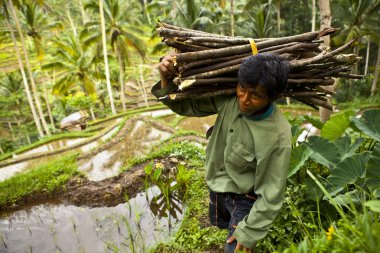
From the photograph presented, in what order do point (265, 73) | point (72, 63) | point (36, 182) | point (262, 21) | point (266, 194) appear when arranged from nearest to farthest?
point (265, 73) → point (266, 194) → point (36, 182) → point (262, 21) → point (72, 63)

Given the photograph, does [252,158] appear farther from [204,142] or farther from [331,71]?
[204,142]

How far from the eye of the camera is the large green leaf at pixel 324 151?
2.30 metres

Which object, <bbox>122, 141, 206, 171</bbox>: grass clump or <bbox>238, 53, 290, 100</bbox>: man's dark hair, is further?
<bbox>122, 141, 206, 171</bbox>: grass clump

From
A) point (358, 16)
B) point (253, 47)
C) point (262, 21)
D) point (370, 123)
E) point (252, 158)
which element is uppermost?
point (262, 21)

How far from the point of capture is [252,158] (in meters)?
1.62

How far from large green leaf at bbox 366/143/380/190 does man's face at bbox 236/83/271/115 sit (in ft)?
3.15

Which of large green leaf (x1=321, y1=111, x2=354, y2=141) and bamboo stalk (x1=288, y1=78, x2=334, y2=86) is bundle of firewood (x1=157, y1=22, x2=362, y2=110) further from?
large green leaf (x1=321, y1=111, x2=354, y2=141)

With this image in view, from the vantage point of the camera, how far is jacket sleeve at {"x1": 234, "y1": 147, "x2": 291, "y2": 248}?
1.53m

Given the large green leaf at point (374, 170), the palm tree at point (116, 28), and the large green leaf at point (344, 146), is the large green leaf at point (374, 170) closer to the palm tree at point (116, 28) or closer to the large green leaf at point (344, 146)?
the large green leaf at point (344, 146)

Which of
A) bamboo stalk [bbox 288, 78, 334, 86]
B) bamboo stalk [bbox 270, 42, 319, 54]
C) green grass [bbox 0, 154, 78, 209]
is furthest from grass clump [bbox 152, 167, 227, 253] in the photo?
green grass [bbox 0, 154, 78, 209]

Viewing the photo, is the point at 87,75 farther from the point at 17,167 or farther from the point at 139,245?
the point at 139,245

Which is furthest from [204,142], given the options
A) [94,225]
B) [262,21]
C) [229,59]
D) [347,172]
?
[262,21]

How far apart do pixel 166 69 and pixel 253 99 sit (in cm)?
64

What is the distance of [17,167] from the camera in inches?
305
